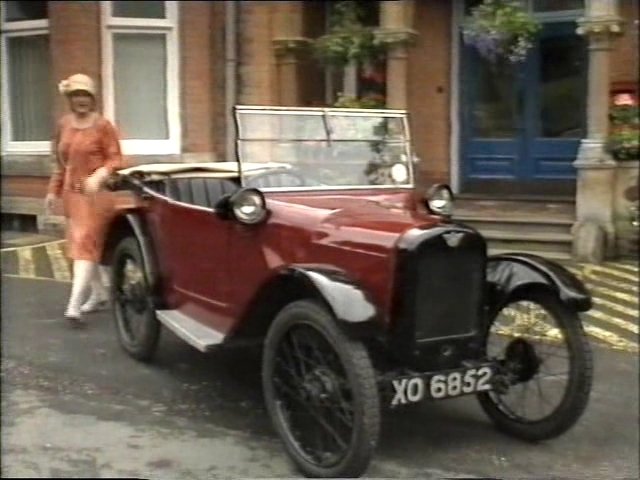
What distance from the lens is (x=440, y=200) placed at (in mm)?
2322

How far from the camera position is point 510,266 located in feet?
9.82

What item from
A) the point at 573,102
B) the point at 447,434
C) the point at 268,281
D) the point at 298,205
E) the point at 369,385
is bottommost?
the point at 447,434

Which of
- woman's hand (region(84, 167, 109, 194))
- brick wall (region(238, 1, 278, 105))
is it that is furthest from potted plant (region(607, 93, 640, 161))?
woman's hand (region(84, 167, 109, 194))

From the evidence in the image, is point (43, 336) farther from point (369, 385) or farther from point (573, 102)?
point (573, 102)

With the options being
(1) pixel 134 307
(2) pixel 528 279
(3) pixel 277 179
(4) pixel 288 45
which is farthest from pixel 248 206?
(4) pixel 288 45

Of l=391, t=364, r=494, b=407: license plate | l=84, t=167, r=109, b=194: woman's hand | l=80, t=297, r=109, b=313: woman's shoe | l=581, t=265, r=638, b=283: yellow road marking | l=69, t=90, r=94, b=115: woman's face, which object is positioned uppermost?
l=69, t=90, r=94, b=115: woman's face

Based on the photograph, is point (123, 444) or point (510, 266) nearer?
point (123, 444)

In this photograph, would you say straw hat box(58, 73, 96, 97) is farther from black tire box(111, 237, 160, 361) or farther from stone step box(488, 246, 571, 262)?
black tire box(111, 237, 160, 361)

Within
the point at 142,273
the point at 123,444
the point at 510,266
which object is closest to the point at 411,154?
the point at 510,266

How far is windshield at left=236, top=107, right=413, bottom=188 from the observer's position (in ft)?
7.10

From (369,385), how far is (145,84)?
3.50ft

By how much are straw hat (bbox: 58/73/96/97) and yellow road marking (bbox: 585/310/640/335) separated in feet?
6.32

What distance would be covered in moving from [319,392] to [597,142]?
1281 mm

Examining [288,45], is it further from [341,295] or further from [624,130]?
[341,295]
